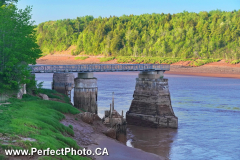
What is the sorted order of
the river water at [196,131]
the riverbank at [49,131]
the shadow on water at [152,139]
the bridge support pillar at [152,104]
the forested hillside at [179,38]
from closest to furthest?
the riverbank at [49,131] → the river water at [196,131] → the shadow on water at [152,139] → the bridge support pillar at [152,104] → the forested hillside at [179,38]

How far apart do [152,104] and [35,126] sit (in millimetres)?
24333

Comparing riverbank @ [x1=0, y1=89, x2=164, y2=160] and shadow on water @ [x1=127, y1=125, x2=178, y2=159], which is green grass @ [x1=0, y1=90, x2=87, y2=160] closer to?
riverbank @ [x1=0, y1=89, x2=164, y2=160]

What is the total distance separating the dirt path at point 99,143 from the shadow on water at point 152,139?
4268 mm

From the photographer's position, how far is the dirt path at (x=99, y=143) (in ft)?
104

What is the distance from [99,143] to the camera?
33.5 meters

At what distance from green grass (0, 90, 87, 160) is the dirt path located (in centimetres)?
109

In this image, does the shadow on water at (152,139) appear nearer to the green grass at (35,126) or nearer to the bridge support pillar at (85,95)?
the bridge support pillar at (85,95)

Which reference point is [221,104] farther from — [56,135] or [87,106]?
[56,135]

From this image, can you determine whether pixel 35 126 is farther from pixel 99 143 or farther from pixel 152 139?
pixel 152 139

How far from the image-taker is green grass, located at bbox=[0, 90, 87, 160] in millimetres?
25234

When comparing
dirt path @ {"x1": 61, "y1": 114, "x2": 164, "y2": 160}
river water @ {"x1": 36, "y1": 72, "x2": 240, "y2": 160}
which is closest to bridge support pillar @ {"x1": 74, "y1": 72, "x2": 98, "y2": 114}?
river water @ {"x1": 36, "y1": 72, "x2": 240, "y2": 160}

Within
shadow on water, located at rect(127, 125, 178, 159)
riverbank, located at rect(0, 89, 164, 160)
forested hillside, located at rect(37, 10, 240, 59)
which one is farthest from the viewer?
forested hillside, located at rect(37, 10, 240, 59)

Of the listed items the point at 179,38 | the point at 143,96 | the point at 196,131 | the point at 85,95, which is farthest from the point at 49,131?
the point at 179,38

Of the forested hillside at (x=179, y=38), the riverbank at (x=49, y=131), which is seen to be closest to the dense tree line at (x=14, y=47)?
the riverbank at (x=49, y=131)
